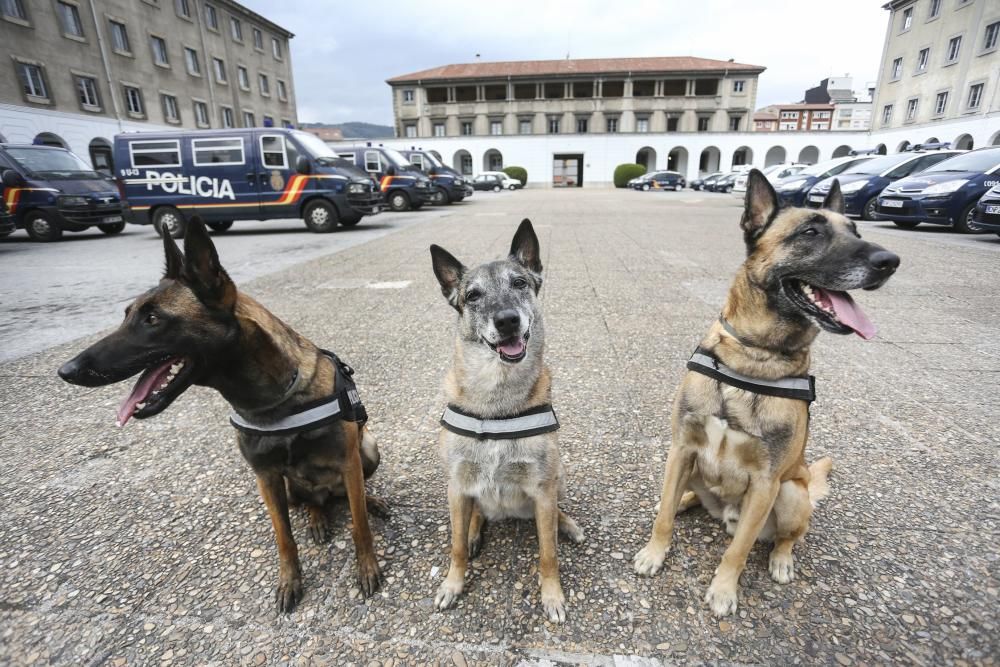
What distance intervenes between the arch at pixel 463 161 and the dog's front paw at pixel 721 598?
178 ft

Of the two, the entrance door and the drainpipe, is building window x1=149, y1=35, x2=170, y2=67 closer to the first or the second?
the drainpipe

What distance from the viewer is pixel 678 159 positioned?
52.4 metres

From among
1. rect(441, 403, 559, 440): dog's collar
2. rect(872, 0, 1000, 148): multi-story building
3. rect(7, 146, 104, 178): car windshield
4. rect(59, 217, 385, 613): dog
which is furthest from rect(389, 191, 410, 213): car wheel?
rect(872, 0, 1000, 148): multi-story building

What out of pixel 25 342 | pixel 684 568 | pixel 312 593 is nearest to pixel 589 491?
pixel 684 568

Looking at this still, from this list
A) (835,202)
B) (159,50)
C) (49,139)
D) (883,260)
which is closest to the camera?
(883,260)

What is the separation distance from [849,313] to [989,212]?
438 inches

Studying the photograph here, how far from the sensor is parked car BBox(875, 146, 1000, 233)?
10.3m

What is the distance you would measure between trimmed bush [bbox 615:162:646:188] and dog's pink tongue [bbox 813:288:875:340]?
1973 inches

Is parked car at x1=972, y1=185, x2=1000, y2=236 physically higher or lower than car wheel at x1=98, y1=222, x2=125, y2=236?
higher

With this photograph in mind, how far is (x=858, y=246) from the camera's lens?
1887mm

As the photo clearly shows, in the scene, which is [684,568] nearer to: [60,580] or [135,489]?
[60,580]

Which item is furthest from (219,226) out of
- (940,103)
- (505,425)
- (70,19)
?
(940,103)

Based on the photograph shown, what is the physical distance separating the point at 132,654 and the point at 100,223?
50.4 ft

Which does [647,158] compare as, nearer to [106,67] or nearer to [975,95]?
[975,95]
